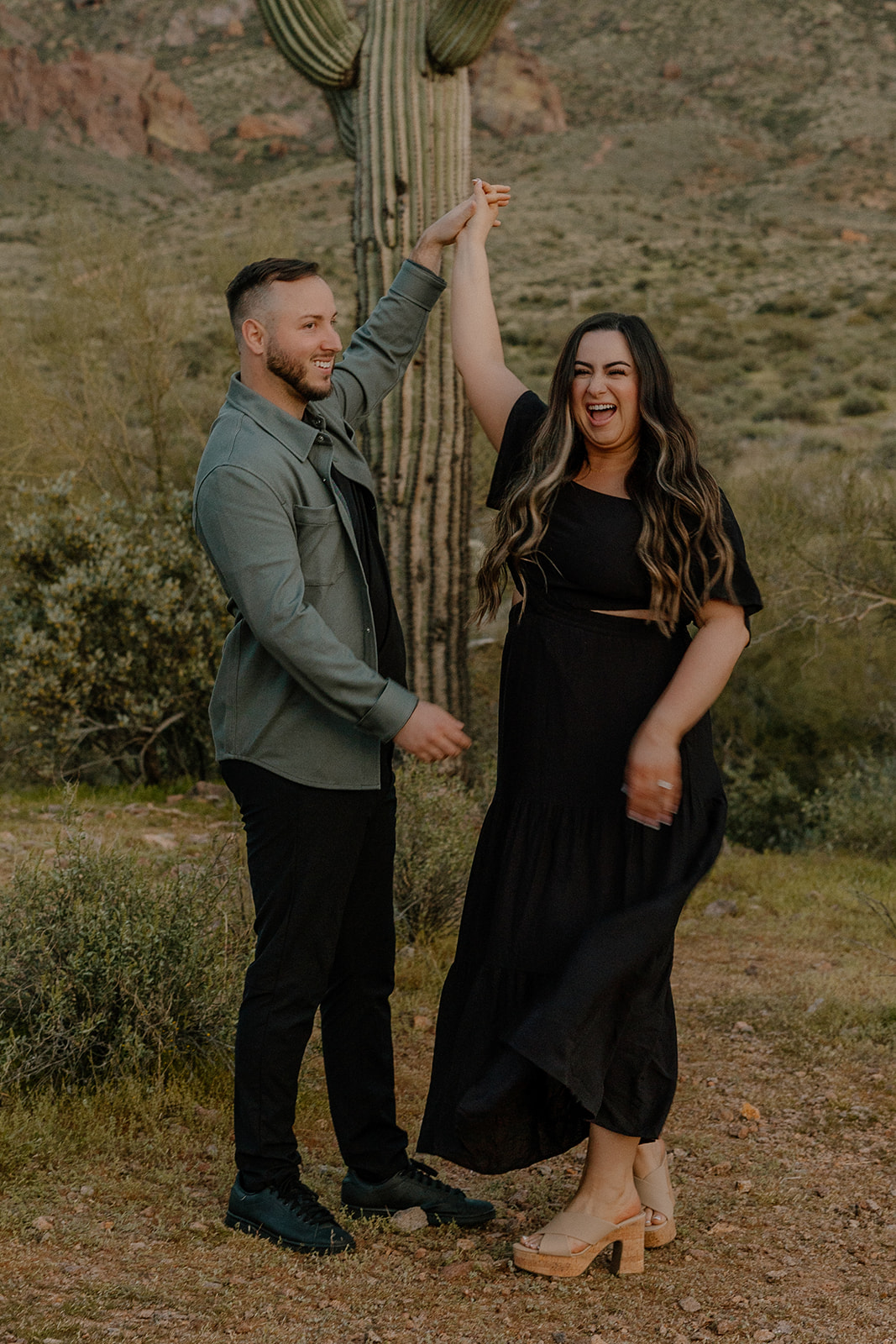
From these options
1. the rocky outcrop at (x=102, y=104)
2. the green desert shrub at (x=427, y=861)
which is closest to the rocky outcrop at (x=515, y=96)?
the rocky outcrop at (x=102, y=104)

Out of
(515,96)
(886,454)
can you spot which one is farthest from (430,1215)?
(515,96)

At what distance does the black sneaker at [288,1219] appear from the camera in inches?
106

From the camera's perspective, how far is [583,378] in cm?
271

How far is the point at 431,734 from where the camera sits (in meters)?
2.49

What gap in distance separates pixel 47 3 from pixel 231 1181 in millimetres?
82405

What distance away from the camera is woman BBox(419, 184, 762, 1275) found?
103 inches

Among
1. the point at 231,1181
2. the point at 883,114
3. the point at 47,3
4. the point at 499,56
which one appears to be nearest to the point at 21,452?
the point at 231,1181

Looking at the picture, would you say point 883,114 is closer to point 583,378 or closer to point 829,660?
point 829,660

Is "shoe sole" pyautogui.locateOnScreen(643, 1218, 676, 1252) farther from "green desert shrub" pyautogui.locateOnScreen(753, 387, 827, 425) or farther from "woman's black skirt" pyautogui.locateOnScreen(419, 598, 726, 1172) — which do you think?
"green desert shrub" pyautogui.locateOnScreen(753, 387, 827, 425)

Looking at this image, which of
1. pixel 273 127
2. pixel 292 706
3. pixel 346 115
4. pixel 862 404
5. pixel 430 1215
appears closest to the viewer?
pixel 292 706

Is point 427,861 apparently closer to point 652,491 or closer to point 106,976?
point 106,976

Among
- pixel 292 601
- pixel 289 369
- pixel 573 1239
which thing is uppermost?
pixel 289 369

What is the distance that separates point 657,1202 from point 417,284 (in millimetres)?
2270

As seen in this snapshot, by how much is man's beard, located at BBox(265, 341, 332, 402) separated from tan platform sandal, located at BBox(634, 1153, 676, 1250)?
74.7 inches
